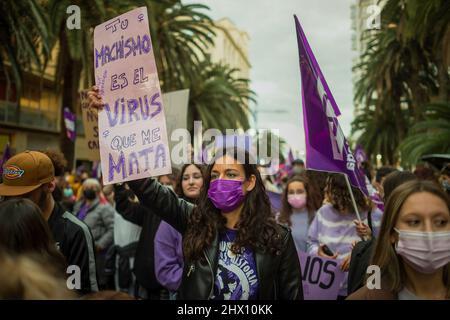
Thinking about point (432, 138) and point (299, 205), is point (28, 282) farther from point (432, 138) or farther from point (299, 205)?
point (432, 138)

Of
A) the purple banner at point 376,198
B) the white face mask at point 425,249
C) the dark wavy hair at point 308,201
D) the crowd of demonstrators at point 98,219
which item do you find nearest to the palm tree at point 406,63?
the dark wavy hair at point 308,201

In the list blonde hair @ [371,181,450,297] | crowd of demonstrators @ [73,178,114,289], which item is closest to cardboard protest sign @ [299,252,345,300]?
blonde hair @ [371,181,450,297]

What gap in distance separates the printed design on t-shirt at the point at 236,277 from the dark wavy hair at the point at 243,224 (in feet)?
0.15

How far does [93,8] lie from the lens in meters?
9.60

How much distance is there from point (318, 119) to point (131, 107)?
126 cm

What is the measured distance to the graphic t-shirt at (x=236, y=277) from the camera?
2.58 m

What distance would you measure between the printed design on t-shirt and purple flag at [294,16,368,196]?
1019mm

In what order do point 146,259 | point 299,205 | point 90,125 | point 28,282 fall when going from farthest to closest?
point 299,205 → point 146,259 → point 90,125 → point 28,282

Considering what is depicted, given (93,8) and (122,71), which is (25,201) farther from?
(93,8)

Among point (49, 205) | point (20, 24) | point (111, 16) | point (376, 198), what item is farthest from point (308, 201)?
point (20, 24)

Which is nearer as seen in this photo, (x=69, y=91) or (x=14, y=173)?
(x=14, y=173)

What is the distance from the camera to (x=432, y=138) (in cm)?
1259

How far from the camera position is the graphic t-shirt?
2576 mm

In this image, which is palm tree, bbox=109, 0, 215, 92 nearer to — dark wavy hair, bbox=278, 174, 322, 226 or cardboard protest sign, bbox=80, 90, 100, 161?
dark wavy hair, bbox=278, 174, 322, 226
